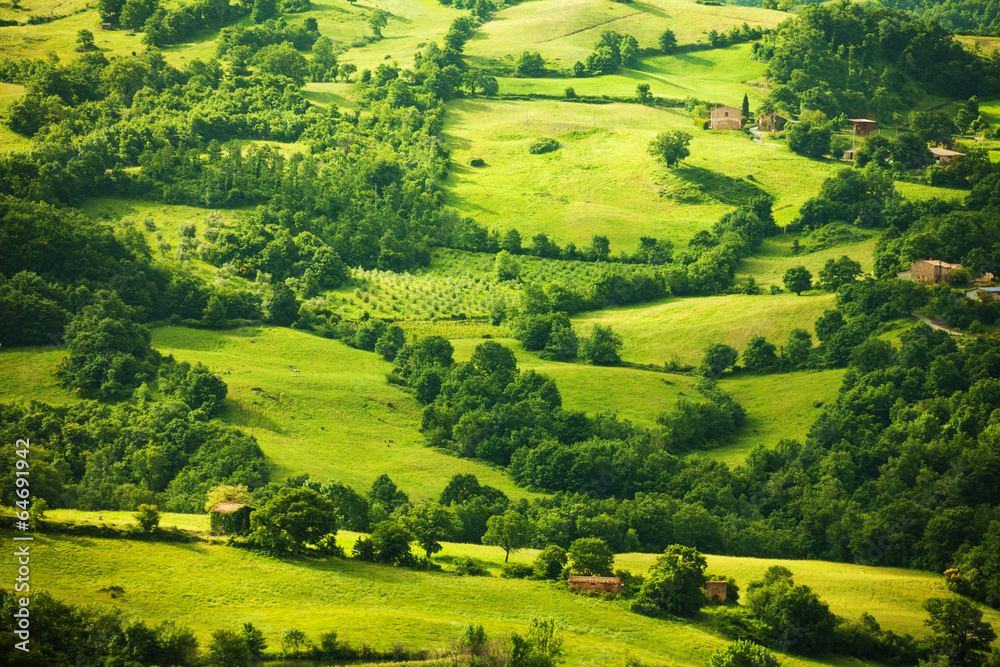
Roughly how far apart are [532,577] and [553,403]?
33.9m

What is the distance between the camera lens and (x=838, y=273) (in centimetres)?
12181

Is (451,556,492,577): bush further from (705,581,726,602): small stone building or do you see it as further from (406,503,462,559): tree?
(705,581,726,602): small stone building

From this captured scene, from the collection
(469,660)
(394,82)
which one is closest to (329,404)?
(469,660)

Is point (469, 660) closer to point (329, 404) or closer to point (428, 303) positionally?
point (329, 404)

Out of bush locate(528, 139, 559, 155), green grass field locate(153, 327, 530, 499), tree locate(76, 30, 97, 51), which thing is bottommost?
green grass field locate(153, 327, 530, 499)

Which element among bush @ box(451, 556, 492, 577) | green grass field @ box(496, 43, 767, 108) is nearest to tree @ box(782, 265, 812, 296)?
green grass field @ box(496, 43, 767, 108)

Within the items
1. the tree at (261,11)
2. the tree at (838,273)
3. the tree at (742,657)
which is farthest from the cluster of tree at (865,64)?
the tree at (742,657)

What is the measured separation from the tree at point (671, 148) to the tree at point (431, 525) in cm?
8973

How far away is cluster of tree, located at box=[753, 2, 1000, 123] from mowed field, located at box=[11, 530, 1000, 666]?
119432 mm

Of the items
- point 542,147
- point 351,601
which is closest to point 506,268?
point 542,147

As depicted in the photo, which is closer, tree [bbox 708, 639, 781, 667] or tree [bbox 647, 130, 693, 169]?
tree [bbox 708, 639, 781, 667]

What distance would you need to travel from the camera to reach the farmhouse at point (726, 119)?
17088 centimetres

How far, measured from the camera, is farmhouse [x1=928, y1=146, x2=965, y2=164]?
147875mm

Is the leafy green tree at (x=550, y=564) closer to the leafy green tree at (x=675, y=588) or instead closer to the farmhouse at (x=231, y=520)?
the leafy green tree at (x=675, y=588)
